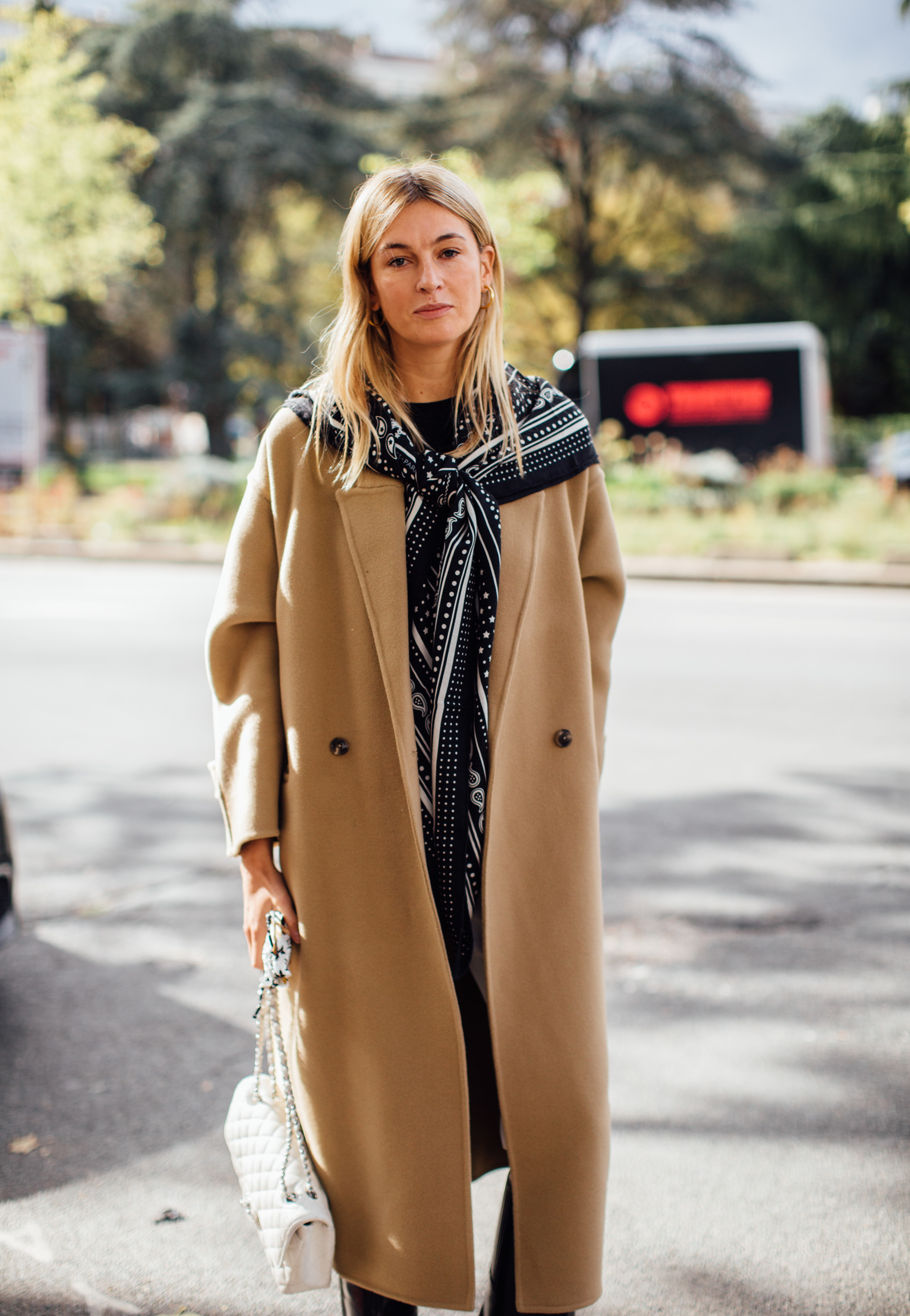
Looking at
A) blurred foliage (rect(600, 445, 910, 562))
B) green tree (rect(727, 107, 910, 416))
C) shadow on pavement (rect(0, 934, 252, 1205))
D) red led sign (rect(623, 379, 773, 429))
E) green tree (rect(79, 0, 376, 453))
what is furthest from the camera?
green tree (rect(727, 107, 910, 416))

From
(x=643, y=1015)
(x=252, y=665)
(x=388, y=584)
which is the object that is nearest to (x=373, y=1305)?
(x=252, y=665)

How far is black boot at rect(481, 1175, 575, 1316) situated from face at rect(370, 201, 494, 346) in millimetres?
1382

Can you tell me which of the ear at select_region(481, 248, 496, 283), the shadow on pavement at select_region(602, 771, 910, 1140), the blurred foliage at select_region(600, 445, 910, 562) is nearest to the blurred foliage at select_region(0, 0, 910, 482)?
the blurred foliage at select_region(600, 445, 910, 562)

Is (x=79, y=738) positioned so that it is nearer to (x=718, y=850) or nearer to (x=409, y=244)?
(x=718, y=850)

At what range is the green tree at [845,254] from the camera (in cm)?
3206

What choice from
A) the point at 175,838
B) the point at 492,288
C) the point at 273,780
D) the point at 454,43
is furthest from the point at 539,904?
the point at 454,43

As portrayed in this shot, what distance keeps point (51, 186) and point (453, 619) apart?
75.6 ft

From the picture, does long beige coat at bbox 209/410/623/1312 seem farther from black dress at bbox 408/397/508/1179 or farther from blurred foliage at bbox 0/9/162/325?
blurred foliage at bbox 0/9/162/325

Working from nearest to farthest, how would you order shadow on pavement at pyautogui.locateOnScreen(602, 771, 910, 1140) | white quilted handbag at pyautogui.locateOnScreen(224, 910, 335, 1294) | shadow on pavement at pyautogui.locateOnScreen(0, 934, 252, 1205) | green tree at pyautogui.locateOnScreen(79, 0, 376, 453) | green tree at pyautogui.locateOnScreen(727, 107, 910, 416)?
1. white quilted handbag at pyautogui.locateOnScreen(224, 910, 335, 1294)
2. shadow on pavement at pyautogui.locateOnScreen(0, 934, 252, 1205)
3. shadow on pavement at pyautogui.locateOnScreen(602, 771, 910, 1140)
4. green tree at pyautogui.locateOnScreen(79, 0, 376, 453)
5. green tree at pyautogui.locateOnScreen(727, 107, 910, 416)

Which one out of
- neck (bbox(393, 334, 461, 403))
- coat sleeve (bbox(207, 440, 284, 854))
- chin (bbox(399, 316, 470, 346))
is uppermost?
chin (bbox(399, 316, 470, 346))

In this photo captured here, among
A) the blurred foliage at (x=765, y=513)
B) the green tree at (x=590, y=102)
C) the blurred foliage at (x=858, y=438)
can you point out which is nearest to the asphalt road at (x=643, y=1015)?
the blurred foliage at (x=765, y=513)

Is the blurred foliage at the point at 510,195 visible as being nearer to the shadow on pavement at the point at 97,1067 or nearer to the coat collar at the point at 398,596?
the shadow on pavement at the point at 97,1067

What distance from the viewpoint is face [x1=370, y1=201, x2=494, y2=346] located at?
184 centimetres

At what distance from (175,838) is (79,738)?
6.60 ft
